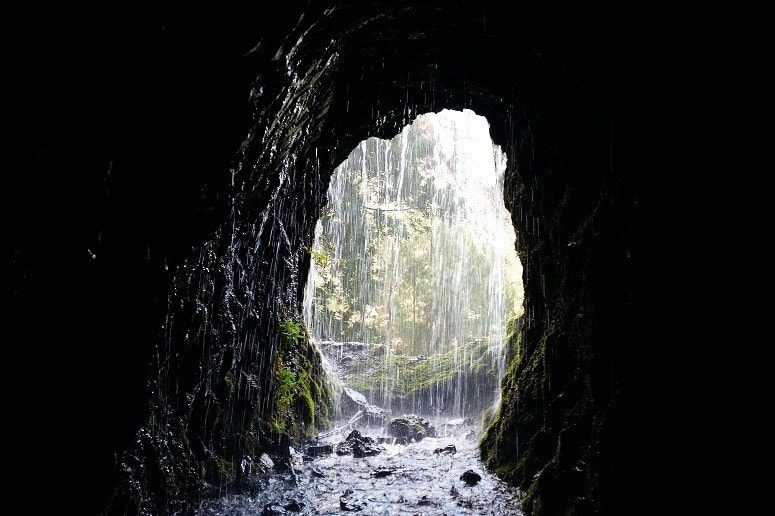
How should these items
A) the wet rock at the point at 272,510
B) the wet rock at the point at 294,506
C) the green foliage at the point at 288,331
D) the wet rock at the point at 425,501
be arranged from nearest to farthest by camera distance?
the wet rock at the point at 272,510 → the wet rock at the point at 294,506 → the wet rock at the point at 425,501 → the green foliage at the point at 288,331

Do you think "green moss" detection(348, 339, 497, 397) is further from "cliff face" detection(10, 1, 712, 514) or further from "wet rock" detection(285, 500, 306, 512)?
"wet rock" detection(285, 500, 306, 512)

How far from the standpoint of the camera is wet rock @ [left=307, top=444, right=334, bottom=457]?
11.7m

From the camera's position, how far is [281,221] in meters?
9.73

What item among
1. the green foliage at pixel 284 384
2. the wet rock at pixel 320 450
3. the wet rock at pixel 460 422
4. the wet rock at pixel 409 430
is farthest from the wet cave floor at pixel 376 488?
the wet rock at pixel 460 422

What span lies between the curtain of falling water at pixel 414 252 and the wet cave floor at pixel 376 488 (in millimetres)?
11961

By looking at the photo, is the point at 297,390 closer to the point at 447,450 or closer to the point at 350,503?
the point at 447,450

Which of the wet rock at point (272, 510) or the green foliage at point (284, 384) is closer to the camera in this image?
the wet rock at point (272, 510)

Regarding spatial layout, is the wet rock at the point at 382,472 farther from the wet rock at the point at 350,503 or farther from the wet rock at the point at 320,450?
the wet rock at the point at 320,450

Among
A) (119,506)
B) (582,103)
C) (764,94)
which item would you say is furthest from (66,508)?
(582,103)

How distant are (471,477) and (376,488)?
Answer: 1.66 meters

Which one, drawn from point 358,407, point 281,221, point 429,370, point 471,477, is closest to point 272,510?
point 471,477

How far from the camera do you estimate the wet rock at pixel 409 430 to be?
49.7ft

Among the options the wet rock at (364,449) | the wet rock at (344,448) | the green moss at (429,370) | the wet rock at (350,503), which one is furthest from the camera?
the green moss at (429,370)

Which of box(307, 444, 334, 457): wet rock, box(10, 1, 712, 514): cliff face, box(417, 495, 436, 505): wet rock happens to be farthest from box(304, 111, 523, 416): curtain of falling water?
box(417, 495, 436, 505): wet rock
